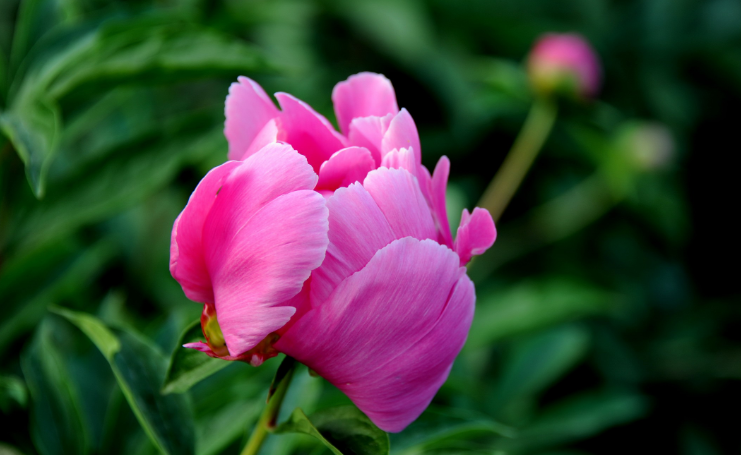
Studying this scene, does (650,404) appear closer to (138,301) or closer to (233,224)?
(138,301)

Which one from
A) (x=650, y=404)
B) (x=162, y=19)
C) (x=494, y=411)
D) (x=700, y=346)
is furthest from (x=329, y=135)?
(x=700, y=346)

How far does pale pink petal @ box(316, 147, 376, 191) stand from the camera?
309 millimetres

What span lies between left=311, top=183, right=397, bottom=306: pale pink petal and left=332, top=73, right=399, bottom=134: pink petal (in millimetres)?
88

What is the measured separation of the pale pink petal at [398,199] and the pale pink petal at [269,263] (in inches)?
1.1

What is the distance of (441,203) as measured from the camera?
0.33 meters

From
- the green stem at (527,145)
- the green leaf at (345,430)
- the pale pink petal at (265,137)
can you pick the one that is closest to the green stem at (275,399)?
the green leaf at (345,430)

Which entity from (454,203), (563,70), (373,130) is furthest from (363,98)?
(563,70)

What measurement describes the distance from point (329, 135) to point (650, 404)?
1441mm

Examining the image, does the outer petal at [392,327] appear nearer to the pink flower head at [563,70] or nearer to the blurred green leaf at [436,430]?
the blurred green leaf at [436,430]

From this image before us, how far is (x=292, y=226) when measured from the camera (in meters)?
0.28

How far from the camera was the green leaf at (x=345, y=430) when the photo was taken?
0.32m

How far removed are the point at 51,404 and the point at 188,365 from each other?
0.23 meters

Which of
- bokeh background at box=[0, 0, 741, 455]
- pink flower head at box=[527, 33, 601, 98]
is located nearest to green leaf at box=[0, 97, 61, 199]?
bokeh background at box=[0, 0, 741, 455]

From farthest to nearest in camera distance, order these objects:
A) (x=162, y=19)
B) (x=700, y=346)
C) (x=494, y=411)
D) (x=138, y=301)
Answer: (x=700, y=346) → (x=494, y=411) → (x=138, y=301) → (x=162, y=19)
